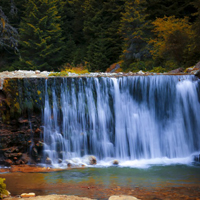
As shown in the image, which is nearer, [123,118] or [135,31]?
[123,118]

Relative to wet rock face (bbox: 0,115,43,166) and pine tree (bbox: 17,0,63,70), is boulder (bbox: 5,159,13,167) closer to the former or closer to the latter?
wet rock face (bbox: 0,115,43,166)

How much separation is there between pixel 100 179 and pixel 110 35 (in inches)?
826

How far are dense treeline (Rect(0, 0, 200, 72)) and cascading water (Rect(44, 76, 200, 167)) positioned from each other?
5233 millimetres

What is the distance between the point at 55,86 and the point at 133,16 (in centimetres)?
1295

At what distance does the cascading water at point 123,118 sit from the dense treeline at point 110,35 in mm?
5233

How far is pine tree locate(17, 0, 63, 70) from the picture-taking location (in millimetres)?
24984

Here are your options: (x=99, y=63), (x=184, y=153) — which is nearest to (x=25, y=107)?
(x=184, y=153)

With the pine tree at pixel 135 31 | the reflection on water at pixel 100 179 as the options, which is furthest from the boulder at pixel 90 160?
the pine tree at pixel 135 31

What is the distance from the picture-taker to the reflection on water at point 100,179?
21.4ft

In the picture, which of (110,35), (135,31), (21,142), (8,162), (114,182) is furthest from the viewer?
(110,35)

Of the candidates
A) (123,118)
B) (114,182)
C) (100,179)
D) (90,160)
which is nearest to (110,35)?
(123,118)

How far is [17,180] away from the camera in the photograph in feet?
23.9

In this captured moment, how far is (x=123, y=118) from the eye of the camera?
10.8 metres

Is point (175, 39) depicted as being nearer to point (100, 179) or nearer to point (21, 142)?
point (21, 142)
